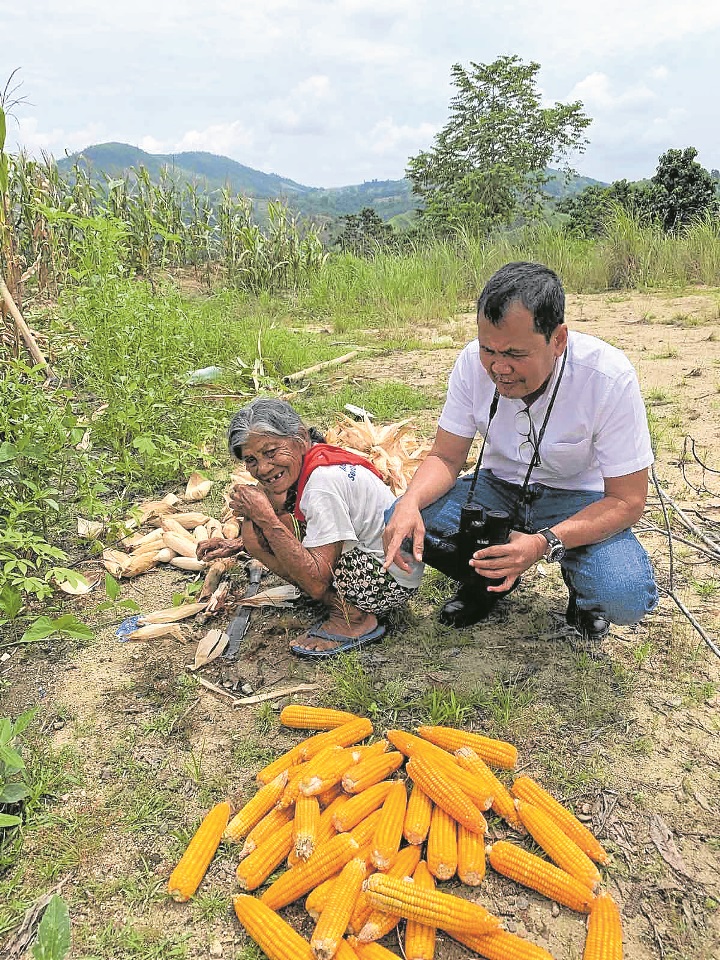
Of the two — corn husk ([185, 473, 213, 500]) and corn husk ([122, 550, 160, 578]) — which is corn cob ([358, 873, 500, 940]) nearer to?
corn husk ([122, 550, 160, 578])

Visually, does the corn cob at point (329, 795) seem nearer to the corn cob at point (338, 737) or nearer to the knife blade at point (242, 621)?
the corn cob at point (338, 737)

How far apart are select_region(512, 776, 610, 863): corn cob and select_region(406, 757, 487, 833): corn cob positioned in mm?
189

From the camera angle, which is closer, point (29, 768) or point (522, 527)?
point (29, 768)

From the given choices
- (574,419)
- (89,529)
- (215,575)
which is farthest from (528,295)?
(89,529)

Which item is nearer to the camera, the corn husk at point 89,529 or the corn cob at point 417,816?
the corn cob at point 417,816

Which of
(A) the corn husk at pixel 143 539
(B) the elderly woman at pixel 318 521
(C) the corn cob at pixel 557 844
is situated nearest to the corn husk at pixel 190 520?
(A) the corn husk at pixel 143 539

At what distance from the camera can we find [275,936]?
1.72 metres

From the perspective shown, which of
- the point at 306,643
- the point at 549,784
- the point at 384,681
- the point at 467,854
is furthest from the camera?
the point at 306,643

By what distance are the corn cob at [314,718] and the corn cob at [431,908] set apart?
0.74m

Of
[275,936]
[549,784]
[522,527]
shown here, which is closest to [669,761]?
[549,784]

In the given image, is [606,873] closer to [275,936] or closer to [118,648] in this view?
[275,936]

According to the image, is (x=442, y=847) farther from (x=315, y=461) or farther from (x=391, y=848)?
(x=315, y=461)

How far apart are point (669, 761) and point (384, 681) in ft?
3.49

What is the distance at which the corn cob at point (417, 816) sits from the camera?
6.40ft
